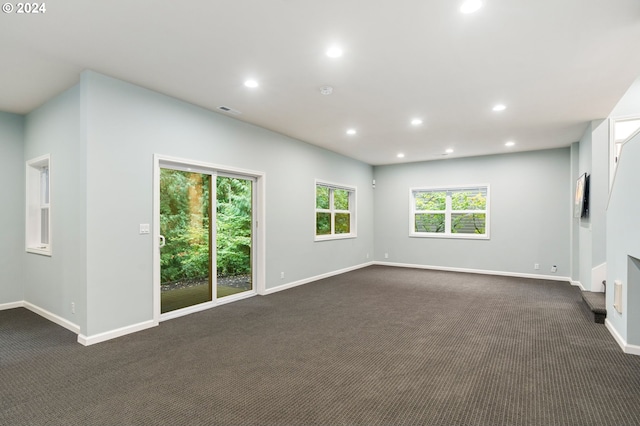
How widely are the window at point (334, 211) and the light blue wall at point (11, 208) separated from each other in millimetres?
4794

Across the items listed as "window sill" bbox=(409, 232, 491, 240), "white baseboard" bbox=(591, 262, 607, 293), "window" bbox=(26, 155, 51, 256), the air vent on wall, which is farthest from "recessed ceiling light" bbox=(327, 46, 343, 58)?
"window sill" bbox=(409, 232, 491, 240)

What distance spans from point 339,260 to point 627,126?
5.42 m

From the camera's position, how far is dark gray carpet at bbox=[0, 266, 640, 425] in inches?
86.6

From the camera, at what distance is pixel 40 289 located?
443 cm

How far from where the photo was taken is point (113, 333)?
3551 mm

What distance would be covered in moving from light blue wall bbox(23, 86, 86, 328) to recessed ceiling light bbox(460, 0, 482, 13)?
376 centimetres

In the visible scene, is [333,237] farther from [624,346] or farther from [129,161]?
[624,346]

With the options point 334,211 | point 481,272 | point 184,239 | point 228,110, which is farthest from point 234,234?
point 481,272

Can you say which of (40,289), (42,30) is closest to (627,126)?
(42,30)

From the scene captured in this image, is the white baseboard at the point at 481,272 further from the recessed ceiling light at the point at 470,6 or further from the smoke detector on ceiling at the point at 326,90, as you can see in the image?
the recessed ceiling light at the point at 470,6

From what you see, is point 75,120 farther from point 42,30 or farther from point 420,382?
point 420,382

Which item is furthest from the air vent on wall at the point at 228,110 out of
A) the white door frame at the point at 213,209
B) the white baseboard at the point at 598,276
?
the white baseboard at the point at 598,276

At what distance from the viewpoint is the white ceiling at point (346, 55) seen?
244 cm

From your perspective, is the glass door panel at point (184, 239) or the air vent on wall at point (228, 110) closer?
the glass door panel at point (184, 239)
